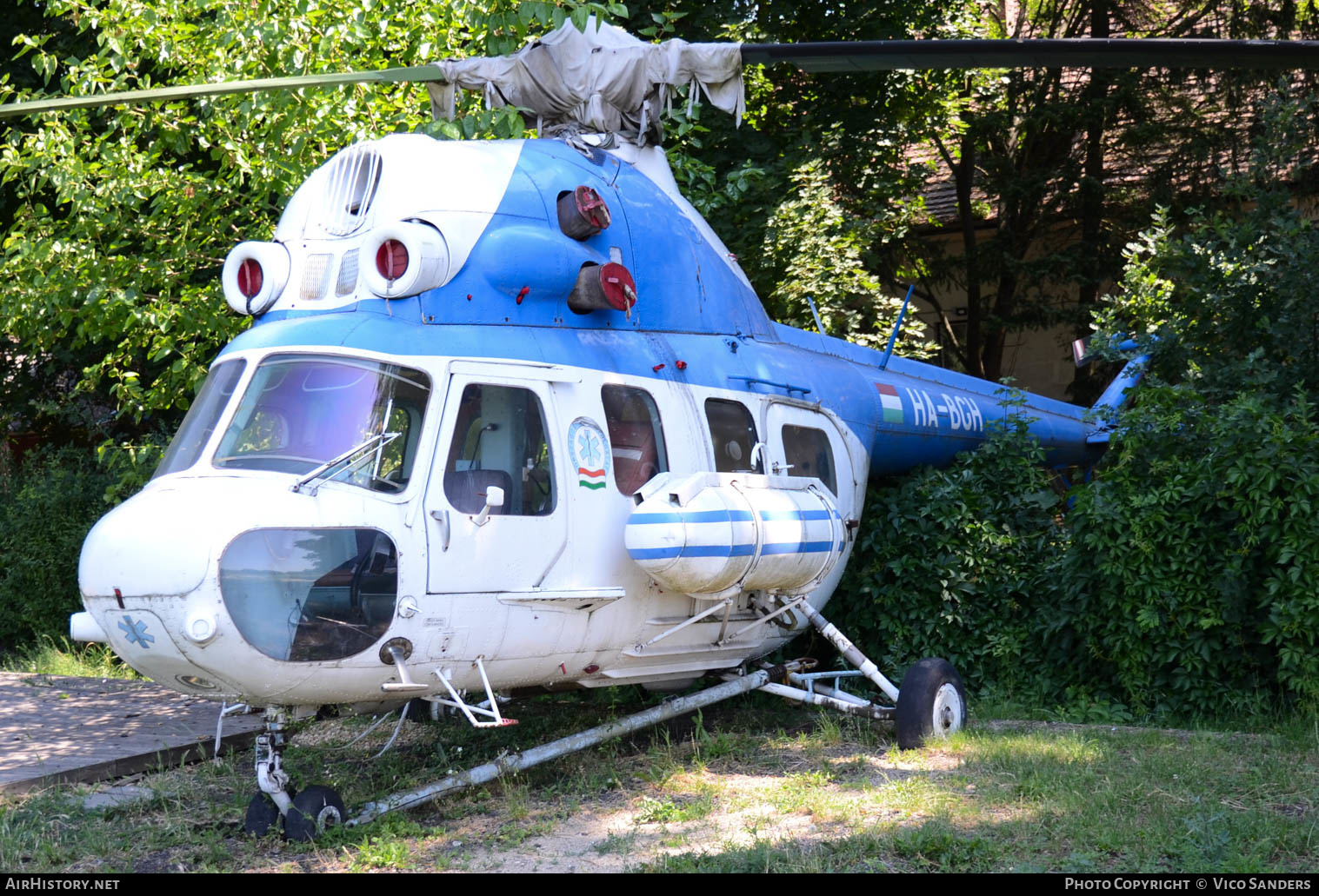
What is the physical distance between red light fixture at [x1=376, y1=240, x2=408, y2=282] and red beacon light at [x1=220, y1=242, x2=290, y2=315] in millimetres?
663

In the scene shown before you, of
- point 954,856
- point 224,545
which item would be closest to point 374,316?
point 224,545

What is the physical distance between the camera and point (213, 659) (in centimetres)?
504

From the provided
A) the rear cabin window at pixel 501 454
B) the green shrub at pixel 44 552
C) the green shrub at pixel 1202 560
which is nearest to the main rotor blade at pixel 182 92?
the rear cabin window at pixel 501 454

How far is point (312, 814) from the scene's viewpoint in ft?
18.1

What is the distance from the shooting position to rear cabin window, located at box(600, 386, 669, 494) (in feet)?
21.5

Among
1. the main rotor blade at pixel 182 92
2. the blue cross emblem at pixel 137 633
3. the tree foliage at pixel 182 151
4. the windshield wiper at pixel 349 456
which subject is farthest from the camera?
the tree foliage at pixel 182 151

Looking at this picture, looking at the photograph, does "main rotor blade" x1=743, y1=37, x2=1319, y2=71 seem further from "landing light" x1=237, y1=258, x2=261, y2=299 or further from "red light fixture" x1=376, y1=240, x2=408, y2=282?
"landing light" x1=237, y1=258, x2=261, y2=299

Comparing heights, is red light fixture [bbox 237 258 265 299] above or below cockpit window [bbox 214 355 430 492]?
above

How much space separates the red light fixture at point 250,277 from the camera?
21.1 ft

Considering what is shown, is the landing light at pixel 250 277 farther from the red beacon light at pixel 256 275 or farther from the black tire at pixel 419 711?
the black tire at pixel 419 711

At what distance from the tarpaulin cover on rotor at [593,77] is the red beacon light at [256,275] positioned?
1.73 meters

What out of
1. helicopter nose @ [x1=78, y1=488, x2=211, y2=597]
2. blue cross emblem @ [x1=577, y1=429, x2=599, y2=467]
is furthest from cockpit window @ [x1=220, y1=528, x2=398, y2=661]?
blue cross emblem @ [x1=577, y1=429, x2=599, y2=467]

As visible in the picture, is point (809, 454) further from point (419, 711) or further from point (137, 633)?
point (137, 633)

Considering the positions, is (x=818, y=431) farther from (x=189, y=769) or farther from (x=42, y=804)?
(x=42, y=804)
